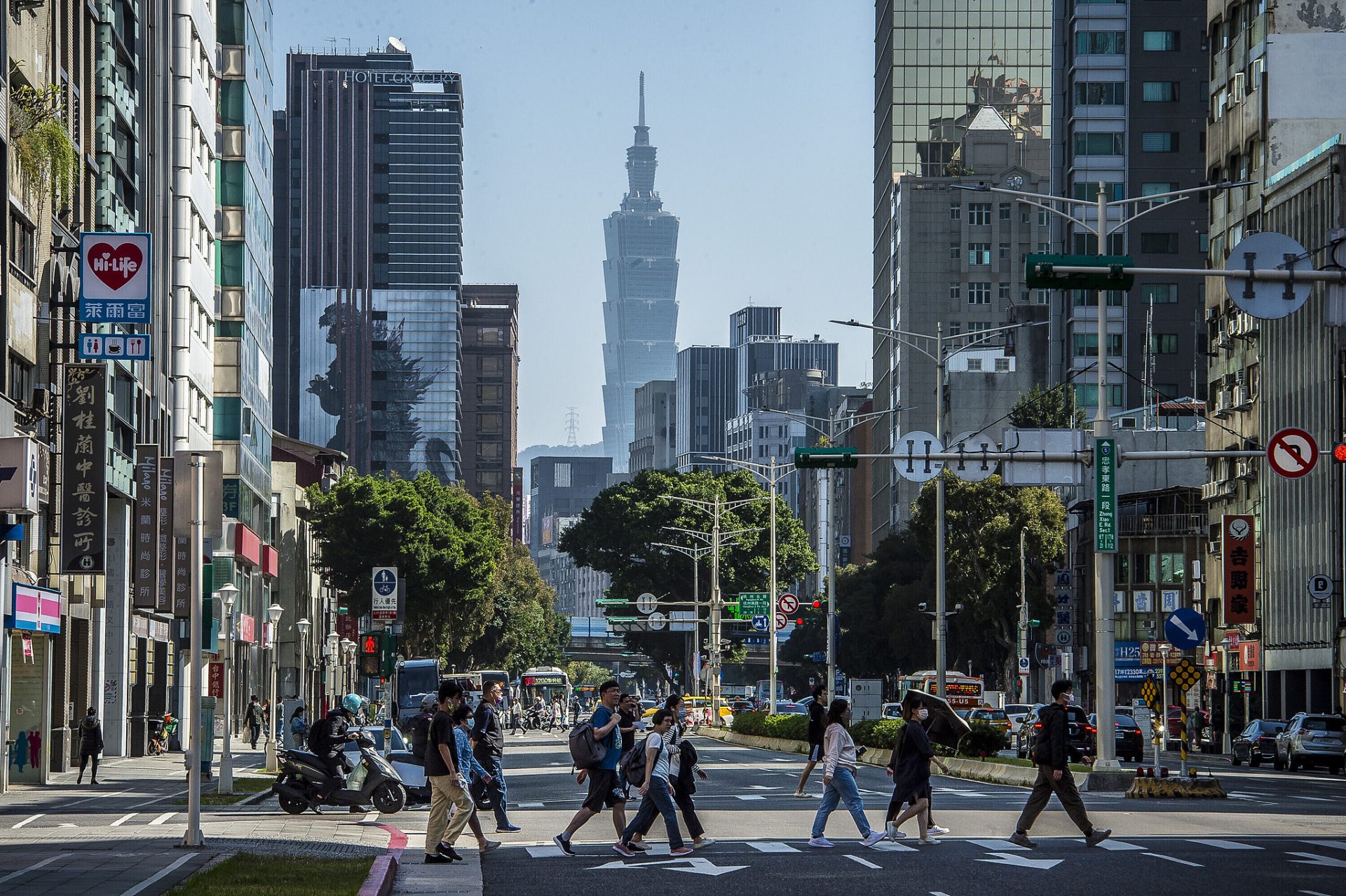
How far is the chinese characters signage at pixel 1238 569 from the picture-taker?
68.6 metres

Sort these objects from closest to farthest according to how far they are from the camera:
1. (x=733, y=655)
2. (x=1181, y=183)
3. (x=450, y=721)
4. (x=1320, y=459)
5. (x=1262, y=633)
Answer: (x=450, y=721) → (x=1320, y=459) → (x=1262, y=633) → (x=733, y=655) → (x=1181, y=183)

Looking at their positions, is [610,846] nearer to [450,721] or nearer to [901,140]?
[450,721]

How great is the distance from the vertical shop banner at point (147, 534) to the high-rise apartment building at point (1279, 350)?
35.1m

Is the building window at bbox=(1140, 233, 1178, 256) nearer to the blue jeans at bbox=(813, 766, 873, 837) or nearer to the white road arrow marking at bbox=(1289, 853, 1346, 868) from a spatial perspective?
the blue jeans at bbox=(813, 766, 873, 837)

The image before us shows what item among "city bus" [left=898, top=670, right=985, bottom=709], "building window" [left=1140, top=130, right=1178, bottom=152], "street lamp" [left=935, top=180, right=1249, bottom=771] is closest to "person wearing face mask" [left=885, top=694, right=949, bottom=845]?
"street lamp" [left=935, top=180, right=1249, bottom=771]

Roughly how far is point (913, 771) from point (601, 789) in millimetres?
3455

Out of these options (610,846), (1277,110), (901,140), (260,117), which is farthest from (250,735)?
(901,140)

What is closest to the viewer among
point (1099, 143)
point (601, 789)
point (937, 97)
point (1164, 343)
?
point (601, 789)

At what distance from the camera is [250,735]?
67.6m

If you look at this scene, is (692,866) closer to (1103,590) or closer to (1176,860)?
(1176,860)

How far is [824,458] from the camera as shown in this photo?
127ft

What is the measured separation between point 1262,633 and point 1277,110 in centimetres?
1848

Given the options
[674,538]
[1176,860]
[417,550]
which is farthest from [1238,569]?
[1176,860]

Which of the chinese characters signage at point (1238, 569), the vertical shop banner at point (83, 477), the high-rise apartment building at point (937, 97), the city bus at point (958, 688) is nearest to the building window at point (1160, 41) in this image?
the high-rise apartment building at point (937, 97)
